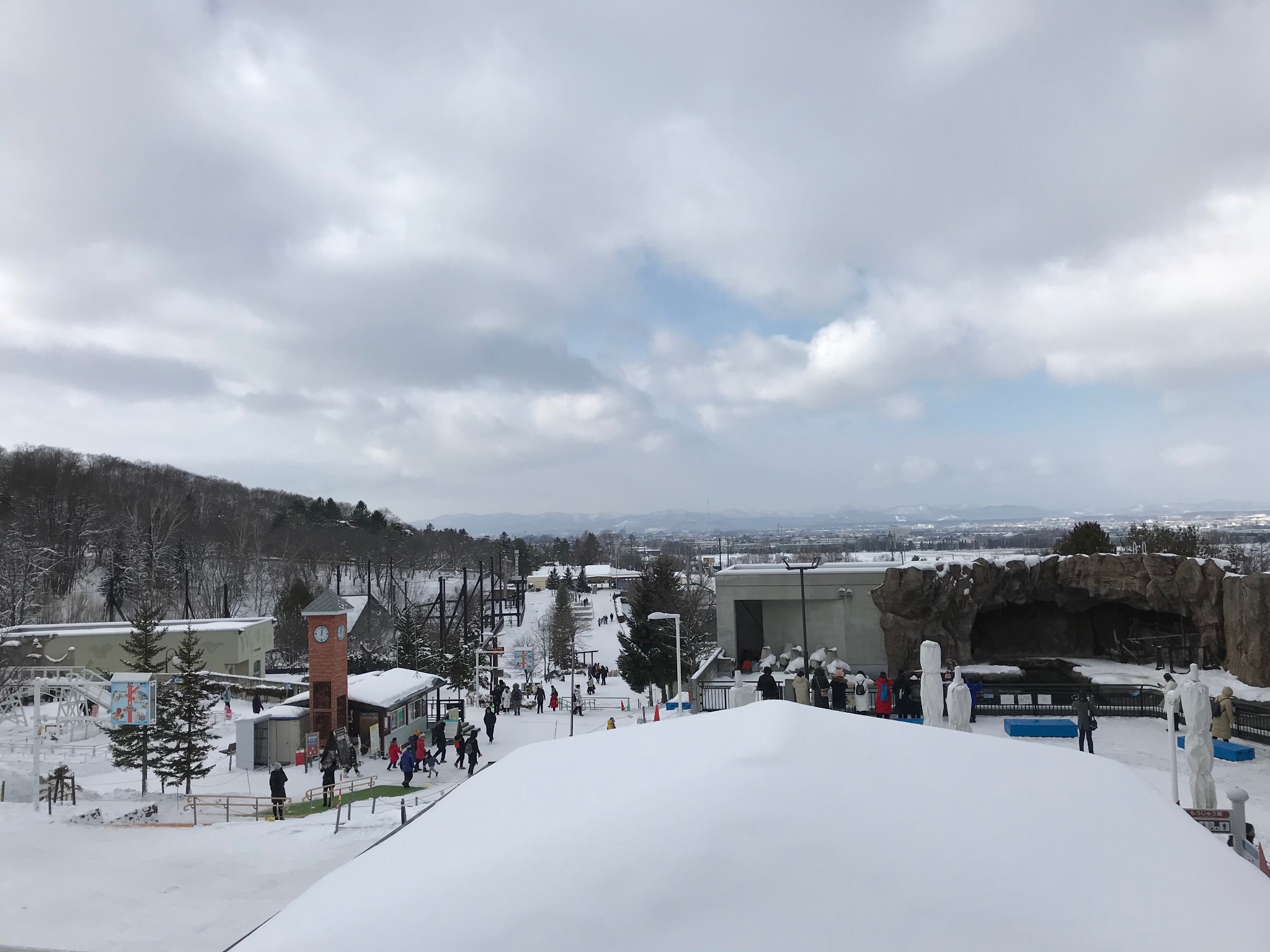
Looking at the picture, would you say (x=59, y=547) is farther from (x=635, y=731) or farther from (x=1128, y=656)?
(x=1128, y=656)

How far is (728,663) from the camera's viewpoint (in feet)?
110

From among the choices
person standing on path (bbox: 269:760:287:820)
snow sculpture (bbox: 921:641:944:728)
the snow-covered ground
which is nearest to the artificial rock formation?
the snow-covered ground

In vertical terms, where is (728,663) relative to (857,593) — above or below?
below

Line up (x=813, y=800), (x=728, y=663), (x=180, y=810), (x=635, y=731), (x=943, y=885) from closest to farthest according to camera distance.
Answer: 1. (x=943, y=885)
2. (x=813, y=800)
3. (x=635, y=731)
4. (x=180, y=810)
5. (x=728, y=663)

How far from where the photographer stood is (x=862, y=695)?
2252 cm

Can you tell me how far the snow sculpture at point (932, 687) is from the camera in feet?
56.2

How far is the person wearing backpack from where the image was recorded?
22.3m

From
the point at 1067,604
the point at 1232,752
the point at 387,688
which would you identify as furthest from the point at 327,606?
the point at 1067,604

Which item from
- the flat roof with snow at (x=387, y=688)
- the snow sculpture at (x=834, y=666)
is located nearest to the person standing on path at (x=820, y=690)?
the snow sculpture at (x=834, y=666)

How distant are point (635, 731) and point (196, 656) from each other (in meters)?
18.8

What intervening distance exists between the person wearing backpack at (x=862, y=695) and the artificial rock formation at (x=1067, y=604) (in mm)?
7638

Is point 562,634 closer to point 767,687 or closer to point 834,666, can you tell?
point 834,666

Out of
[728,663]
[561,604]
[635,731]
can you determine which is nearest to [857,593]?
[728,663]

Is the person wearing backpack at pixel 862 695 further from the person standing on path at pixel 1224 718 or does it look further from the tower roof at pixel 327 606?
the tower roof at pixel 327 606
